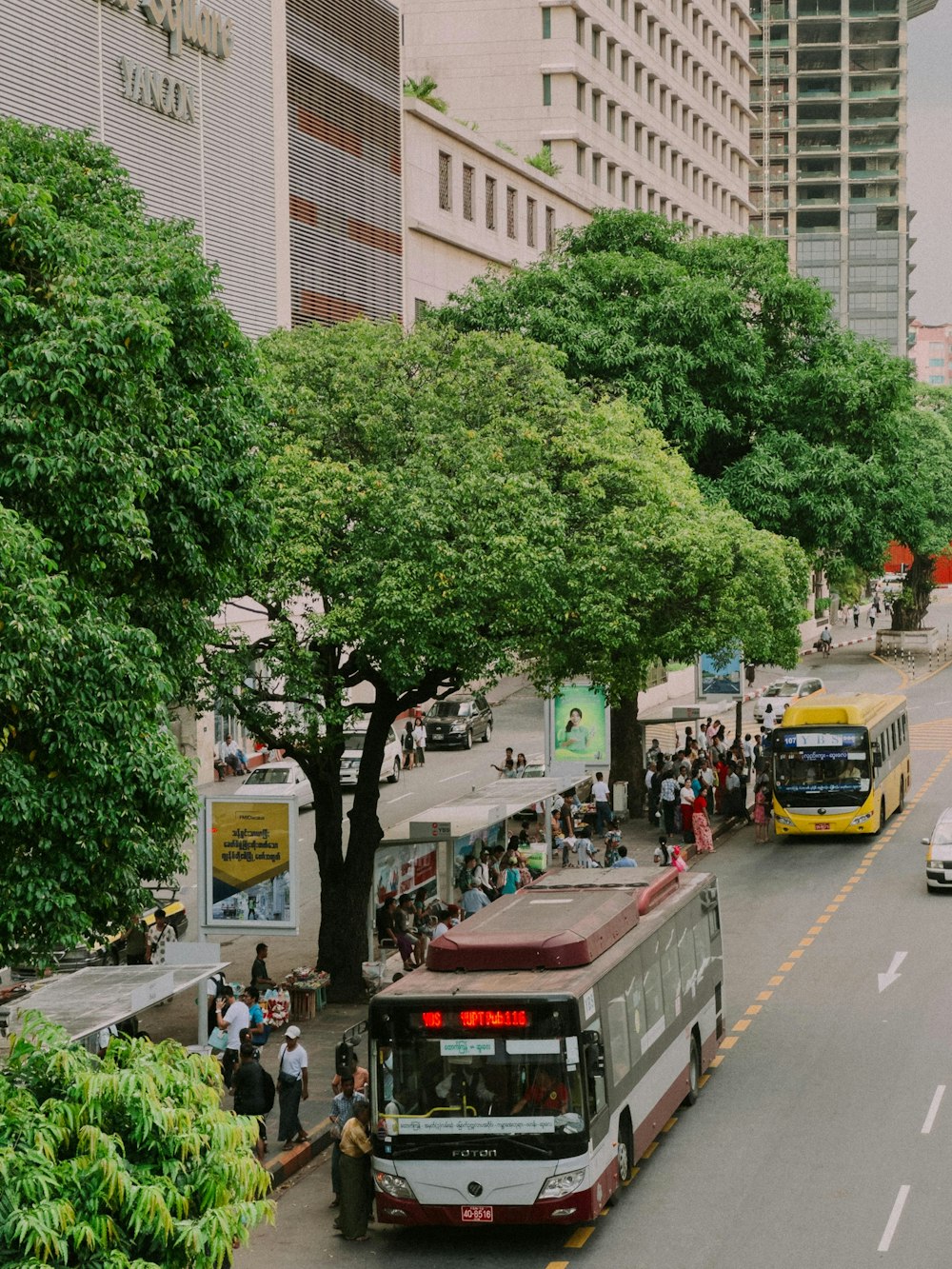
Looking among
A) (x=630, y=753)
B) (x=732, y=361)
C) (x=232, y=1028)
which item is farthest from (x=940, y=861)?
(x=732, y=361)

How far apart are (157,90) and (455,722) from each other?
75.4ft

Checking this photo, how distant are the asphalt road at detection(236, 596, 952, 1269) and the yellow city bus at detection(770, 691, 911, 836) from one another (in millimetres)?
5587

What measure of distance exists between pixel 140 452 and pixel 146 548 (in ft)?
3.26

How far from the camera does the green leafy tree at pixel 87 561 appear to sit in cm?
1414

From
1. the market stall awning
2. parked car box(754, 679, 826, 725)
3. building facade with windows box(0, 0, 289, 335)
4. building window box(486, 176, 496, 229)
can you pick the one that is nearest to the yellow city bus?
building facade with windows box(0, 0, 289, 335)

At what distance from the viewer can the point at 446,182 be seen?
5894cm

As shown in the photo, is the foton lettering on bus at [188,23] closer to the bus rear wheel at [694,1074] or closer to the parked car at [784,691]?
the bus rear wheel at [694,1074]

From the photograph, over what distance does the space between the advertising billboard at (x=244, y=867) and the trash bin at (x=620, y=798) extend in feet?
60.0

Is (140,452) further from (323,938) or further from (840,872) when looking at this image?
(840,872)

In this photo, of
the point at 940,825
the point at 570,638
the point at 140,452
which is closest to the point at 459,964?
the point at 140,452

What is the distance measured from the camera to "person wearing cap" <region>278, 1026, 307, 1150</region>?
19.1 m

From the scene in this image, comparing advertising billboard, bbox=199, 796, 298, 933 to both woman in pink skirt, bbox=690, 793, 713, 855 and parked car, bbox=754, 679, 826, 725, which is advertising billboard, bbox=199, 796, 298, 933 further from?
parked car, bbox=754, 679, 826, 725

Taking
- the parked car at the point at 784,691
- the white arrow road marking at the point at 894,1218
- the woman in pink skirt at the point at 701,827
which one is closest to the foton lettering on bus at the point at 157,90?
the woman in pink skirt at the point at 701,827

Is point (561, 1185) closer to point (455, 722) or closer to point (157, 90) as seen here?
point (157, 90)
